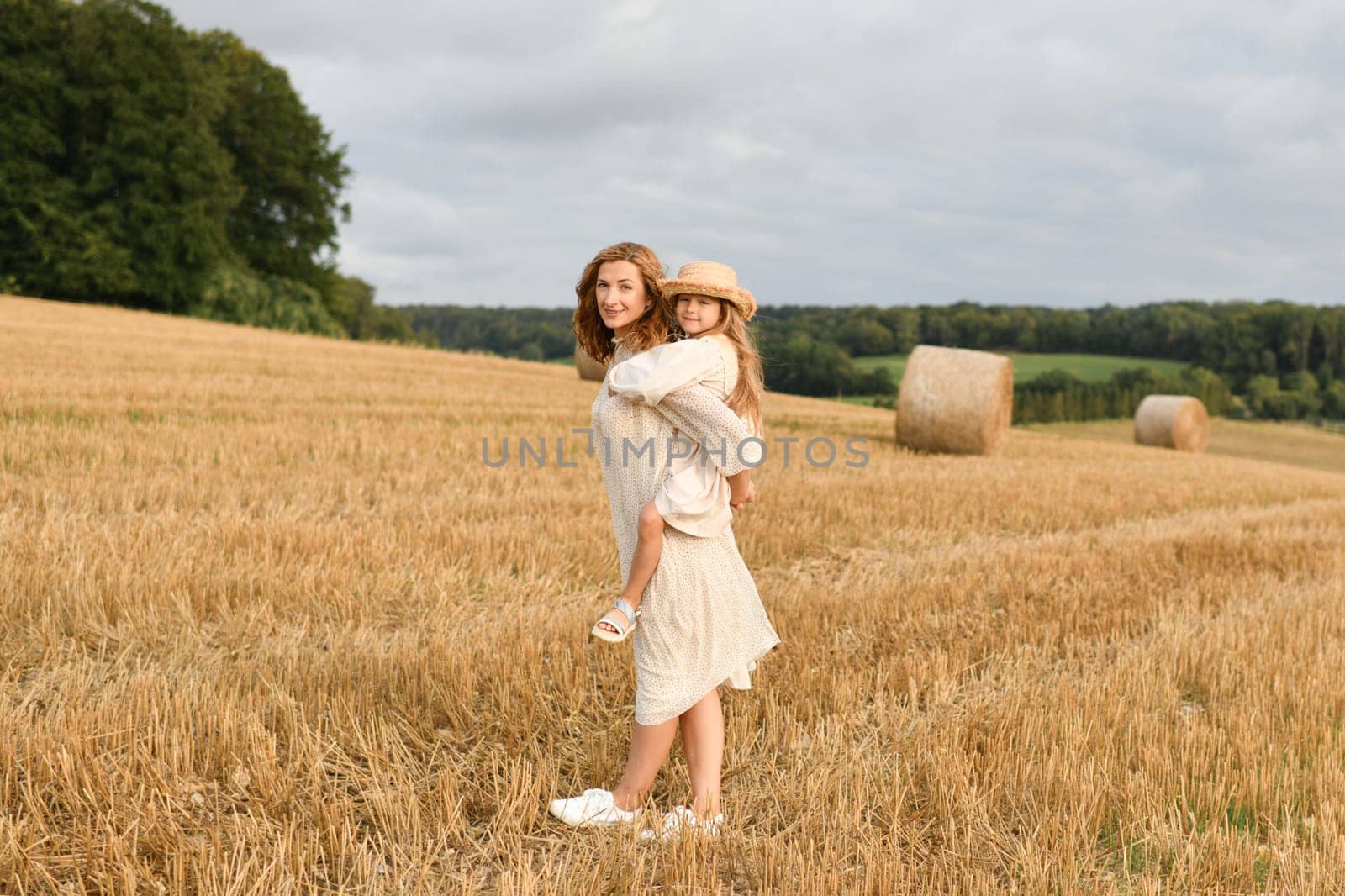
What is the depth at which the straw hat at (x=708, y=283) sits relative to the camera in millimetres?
2773

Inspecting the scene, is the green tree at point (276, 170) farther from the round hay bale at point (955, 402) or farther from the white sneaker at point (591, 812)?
the white sneaker at point (591, 812)

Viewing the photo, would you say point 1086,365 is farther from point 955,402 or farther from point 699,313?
point 699,313

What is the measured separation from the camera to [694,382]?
2729mm

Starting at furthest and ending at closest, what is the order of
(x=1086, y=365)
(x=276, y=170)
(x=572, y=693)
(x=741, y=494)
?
(x=1086, y=365)
(x=276, y=170)
(x=572, y=693)
(x=741, y=494)

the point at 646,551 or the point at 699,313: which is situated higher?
the point at 699,313

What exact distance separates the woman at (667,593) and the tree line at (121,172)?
121 ft

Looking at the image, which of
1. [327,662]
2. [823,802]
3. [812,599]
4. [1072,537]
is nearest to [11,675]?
[327,662]

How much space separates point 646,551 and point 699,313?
0.73 meters

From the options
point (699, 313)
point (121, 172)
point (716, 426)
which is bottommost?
point (716, 426)

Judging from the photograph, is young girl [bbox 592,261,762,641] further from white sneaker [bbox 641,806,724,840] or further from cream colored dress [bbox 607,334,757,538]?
white sneaker [bbox 641,806,724,840]

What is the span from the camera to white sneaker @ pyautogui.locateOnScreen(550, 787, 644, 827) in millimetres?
2797

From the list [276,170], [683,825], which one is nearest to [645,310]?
[683,825]

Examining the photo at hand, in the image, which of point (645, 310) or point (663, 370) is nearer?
point (663, 370)

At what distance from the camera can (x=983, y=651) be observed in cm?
442
